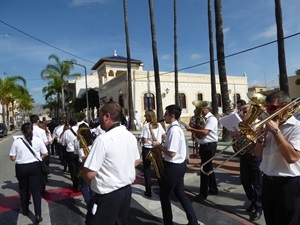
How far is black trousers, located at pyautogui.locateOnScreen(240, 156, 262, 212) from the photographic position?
4.58 metres

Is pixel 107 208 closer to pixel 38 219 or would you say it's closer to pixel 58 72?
pixel 38 219

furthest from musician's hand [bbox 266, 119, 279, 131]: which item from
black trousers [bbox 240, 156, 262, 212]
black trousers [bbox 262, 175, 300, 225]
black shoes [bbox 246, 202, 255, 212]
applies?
black shoes [bbox 246, 202, 255, 212]

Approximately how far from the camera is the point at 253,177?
4652mm

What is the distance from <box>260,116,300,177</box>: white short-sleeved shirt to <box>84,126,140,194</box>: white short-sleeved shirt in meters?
1.41

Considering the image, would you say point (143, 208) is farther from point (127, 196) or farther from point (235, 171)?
point (235, 171)

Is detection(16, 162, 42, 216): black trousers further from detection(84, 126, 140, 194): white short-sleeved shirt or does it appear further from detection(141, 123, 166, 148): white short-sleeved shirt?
detection(84, 126, 140, 194): white short-sleeved shirt

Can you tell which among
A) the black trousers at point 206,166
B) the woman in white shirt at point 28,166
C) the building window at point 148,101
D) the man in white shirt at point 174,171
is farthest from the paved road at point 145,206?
the building window at point 148,101

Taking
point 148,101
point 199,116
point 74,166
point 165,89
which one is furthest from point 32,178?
point 165,89

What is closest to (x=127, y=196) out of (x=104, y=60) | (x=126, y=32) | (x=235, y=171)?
(x=235, y=171)

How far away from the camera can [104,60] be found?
37.5 meters

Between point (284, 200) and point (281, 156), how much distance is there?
16.3 inches

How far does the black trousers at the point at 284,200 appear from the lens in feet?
8.82

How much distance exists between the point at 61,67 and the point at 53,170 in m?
31.3

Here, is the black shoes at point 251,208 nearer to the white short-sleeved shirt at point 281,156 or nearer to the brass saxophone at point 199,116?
the brass saxophone at point 199,116
